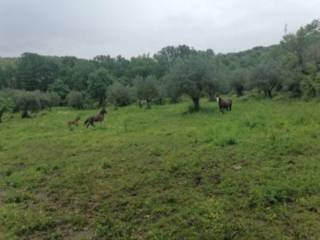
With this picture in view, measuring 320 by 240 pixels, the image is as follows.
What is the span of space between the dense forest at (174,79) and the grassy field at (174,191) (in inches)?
770

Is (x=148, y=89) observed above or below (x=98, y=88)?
below

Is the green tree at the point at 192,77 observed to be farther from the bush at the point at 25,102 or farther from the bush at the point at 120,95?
the bush at the point at 25,102

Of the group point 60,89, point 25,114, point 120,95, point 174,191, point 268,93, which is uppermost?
point 60,89

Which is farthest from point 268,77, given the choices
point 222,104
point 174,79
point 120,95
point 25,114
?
point 25,114

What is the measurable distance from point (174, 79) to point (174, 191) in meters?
24.8

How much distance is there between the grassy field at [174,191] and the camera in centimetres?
586

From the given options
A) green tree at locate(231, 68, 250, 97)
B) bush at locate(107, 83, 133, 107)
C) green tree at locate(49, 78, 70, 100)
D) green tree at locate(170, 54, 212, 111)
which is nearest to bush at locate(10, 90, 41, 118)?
bush at locate(107, 83, 133, 107)

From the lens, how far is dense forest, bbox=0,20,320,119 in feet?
105

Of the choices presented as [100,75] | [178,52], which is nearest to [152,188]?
[100,75]

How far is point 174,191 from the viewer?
7.49 meters

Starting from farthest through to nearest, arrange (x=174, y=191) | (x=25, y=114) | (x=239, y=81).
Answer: (x=239, y=81) < (x=25, y=114) < (x=174, y=191)

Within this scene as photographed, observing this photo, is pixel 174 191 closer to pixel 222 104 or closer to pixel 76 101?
pixel 222 104

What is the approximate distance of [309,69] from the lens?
132ft

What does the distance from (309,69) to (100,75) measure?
4006cm
